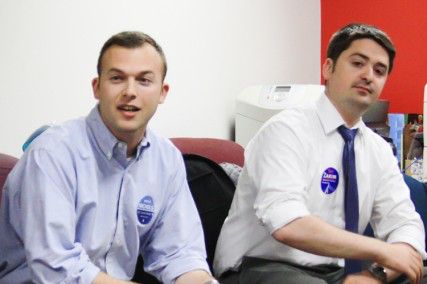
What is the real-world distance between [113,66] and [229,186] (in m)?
0.77

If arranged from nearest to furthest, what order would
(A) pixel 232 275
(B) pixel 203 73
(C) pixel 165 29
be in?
1. (A) pixel 232 275
2. (C) pixel 165 29
3. (B) pixel 203 73

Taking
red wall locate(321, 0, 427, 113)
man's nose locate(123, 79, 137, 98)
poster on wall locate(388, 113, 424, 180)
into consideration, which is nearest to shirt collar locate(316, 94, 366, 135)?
man's nose locate(123, 79, 137, 98)

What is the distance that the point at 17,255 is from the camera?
1.43 m

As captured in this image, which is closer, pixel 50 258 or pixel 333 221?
pixel 50 258

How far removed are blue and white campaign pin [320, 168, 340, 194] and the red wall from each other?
7.84 feet

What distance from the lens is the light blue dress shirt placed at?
1.31 m

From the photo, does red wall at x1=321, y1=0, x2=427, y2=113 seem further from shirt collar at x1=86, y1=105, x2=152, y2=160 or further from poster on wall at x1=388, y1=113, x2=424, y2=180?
shirt collar at x1=86, y1=105, x2=152, y2=160

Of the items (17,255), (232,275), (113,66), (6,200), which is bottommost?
(232,275)

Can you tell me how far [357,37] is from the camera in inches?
74.8

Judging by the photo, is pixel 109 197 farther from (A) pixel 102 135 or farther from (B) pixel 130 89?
(B) pixel 130 89

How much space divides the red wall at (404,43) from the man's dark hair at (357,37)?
218 centimetres

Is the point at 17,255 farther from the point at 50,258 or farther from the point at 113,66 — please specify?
the point at 113,66

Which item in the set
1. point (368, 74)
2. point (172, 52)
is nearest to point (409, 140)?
point (172, 52)

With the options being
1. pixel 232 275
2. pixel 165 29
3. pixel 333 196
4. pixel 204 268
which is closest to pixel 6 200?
pixel 204 268
